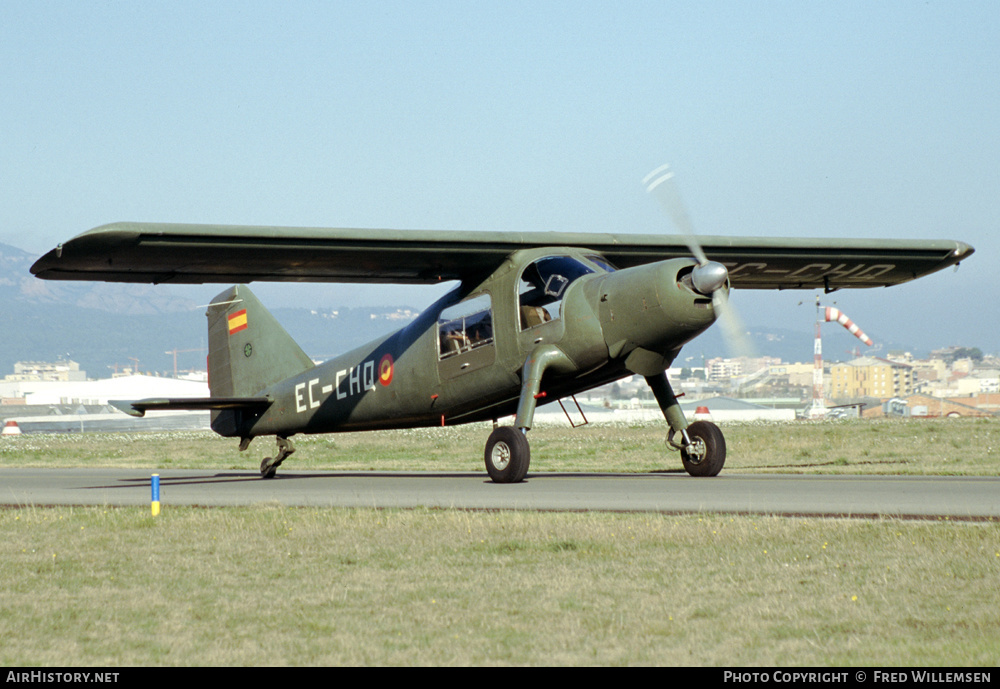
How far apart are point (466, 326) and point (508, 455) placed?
8.69ft

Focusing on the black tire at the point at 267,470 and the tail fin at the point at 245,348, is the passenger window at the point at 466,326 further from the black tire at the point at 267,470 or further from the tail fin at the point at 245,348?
the black tire at the point at 267,470

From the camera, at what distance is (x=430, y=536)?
10.3 m

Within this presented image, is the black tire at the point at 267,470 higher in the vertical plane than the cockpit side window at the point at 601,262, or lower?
lower

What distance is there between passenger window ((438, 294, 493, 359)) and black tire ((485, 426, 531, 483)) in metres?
1.74

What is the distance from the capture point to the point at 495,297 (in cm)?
1733

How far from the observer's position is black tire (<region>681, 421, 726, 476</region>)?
55.2 ft

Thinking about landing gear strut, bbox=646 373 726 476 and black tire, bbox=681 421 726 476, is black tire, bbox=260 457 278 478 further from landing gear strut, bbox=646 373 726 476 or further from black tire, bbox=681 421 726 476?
black tire, bbox=681 421 726 476

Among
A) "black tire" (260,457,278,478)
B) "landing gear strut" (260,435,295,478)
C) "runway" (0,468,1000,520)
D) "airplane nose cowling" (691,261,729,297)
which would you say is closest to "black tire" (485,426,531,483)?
"runway" (0,468,1000,520)

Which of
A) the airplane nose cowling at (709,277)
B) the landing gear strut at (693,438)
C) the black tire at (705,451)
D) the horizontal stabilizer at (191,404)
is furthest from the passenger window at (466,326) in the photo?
the horizontal stabilizer at (191,404)

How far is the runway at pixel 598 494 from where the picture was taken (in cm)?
1197

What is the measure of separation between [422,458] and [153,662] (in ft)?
90.7

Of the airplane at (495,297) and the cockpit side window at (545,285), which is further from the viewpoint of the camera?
the cockpit side window at (545,285)

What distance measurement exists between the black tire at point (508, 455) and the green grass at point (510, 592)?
456cm

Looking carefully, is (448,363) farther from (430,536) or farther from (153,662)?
(153,662)
